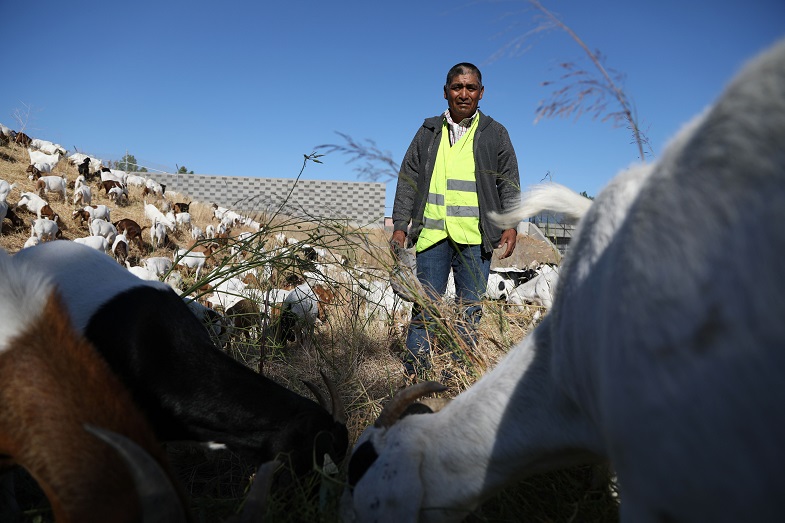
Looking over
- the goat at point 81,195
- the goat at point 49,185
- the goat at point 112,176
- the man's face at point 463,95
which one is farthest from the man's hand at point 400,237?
the goat at point 112,176

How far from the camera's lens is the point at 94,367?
1929 mm

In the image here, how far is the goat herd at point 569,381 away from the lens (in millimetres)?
1018

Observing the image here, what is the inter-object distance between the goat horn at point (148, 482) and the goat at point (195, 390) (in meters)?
1.01

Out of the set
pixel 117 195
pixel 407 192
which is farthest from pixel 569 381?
pixel 117 195

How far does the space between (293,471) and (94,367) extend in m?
1.06

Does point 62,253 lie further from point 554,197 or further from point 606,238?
point 606,238

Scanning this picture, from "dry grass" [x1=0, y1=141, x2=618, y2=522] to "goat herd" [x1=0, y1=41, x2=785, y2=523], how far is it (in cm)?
27

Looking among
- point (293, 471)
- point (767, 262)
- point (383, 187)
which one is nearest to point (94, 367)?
point (293, 471)

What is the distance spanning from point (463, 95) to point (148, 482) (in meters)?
3.64

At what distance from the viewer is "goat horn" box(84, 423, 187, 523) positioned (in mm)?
1560

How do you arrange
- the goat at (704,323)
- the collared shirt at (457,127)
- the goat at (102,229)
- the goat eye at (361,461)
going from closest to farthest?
1. the goat at (704,323)
2. the goat eye at (361,461)
3. the collared shirt at (457,127)
4. the goat at (102,229)

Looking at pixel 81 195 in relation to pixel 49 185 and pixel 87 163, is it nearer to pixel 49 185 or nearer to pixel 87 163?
pixel 49 185

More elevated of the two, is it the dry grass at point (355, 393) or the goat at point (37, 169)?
the goat at point (37, 169)

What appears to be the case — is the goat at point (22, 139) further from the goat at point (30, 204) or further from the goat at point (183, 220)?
the goat at point (30, 204)
